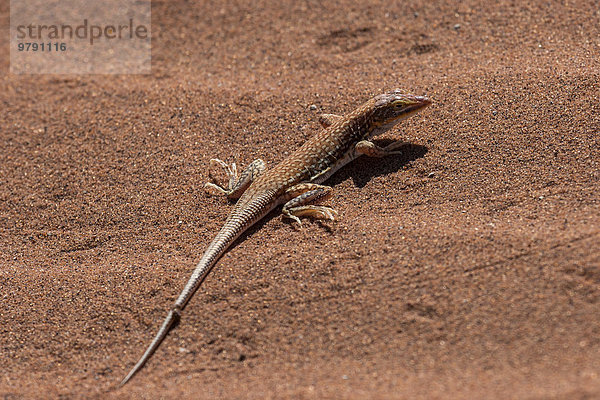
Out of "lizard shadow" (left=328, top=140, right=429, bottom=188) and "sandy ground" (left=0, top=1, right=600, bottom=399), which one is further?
"lizard shadow" (left=328, top=140, right=429, bottom=188)

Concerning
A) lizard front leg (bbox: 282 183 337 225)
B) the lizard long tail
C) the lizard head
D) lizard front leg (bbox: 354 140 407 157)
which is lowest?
the lizard long tail

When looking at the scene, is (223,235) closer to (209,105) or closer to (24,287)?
(24,287)

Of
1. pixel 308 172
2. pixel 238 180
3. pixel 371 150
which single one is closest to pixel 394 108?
pixel 371 150

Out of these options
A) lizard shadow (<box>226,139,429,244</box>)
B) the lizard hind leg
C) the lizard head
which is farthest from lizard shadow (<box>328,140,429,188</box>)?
the lizard hind leg

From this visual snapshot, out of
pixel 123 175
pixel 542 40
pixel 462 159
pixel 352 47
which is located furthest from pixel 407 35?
pixel 123 175

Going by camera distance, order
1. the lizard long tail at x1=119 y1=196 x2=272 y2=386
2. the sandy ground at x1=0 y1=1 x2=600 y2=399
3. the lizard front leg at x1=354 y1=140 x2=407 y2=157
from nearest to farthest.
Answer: the sandy ground at x1=0 y1=1 x2=600 y2=399, the lizard long tail at x1=119 y1=196 x2=272 y2=386, the lizard front leg at x1=354 y1=140 x2=407 y2=157

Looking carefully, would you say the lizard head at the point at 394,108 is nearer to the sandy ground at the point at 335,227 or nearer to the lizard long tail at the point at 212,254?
the sandy ground at the point at 335,227

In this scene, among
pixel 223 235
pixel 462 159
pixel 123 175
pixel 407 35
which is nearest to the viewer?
pixel 223 235

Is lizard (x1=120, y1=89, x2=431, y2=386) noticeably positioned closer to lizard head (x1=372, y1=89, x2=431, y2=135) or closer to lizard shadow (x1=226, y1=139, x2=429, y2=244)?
lizard head (x1=372, y1=89, x2=431, y2=135)
